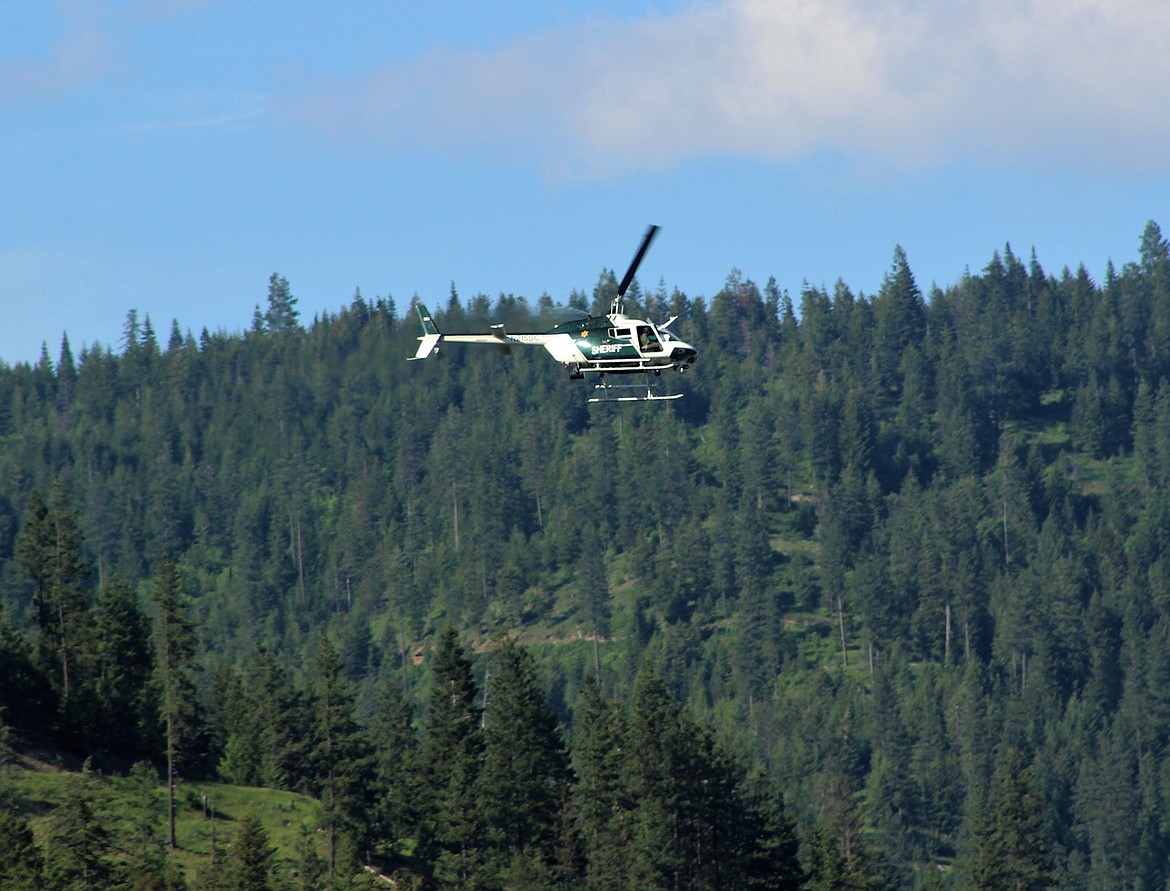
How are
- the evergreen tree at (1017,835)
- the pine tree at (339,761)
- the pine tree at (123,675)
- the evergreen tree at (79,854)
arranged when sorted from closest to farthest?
the evergreen tree at (79,854)
the pine tree at (339,761)
the pine tree at (123,675)
the evergreen tree at (1017,835)

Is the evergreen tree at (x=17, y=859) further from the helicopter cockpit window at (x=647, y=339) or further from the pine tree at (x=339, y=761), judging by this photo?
the helicopter cockpit window at (x=647, y=339)

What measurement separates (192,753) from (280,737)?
16.6ft

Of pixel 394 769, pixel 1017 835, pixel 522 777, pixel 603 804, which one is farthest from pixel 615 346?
pixel 1017 835

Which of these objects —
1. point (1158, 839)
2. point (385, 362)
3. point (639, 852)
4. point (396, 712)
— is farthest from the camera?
point (1158, 839)

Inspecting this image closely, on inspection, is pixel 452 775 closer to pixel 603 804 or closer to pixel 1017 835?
pixel 603 804

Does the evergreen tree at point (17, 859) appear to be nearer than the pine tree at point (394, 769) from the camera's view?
Yes

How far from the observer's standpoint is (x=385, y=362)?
5049 inches

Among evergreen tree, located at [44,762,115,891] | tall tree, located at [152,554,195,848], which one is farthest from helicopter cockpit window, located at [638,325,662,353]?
tall tree, located at [152,554,195,848]

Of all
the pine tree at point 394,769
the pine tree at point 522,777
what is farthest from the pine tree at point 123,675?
the pine tree at point 522,777

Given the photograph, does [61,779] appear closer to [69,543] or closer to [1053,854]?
[69,543]

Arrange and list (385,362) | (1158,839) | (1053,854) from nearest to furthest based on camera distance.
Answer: (385,362)
(1053,854)
(1158,839)

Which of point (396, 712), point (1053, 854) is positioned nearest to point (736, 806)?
point (396, 712)

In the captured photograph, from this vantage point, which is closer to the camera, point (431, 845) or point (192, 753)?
point (431, 845)

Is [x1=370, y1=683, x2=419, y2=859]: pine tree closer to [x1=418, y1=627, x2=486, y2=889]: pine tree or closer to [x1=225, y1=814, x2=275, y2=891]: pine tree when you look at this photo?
[x1=418, y1=627, x2=486, y2=889]: pine tree
